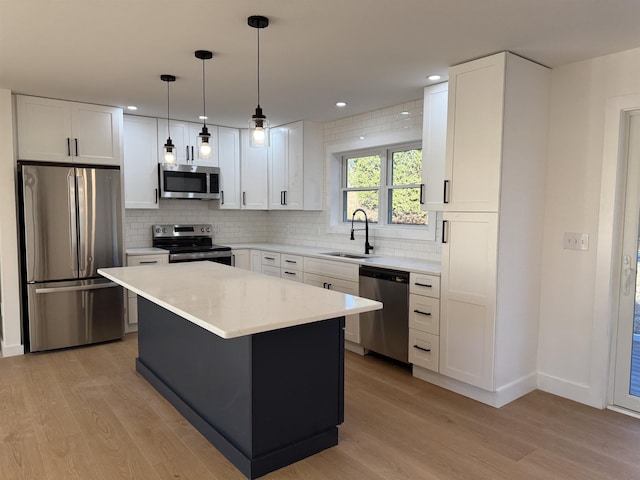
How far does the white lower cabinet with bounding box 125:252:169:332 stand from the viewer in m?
4.76

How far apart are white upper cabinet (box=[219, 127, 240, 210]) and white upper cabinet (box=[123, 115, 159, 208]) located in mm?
816

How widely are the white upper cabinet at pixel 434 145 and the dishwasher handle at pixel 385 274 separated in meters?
0.59

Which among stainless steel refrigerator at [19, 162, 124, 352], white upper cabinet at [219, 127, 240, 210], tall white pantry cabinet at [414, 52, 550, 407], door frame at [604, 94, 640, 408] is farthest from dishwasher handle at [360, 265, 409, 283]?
stainless steel refrigerator at [19, 162, 124, 352]

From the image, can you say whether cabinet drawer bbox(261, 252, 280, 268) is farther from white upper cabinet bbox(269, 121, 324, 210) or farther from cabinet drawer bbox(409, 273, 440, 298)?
cabinet drawer bbox(409, 273, 440, 298)

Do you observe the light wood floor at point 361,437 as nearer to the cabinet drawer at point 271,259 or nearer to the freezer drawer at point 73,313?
the freezer drawer at point 73,313

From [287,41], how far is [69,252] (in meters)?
2.98

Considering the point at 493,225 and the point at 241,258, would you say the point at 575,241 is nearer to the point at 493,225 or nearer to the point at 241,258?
the point at 493,225

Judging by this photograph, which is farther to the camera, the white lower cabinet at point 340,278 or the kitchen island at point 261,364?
the white lower cabinet at point 340,278

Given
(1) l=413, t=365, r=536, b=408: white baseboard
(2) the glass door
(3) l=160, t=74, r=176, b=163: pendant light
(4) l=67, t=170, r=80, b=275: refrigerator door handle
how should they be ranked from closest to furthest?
(2) the glass door → (1) l=413, t=365, r=536, b=408: white baseboard → (3) l=160, t=74, r=176, b=163: pendant light → (4) l=67, t=170, r=80, b=275: refrigerator door handle

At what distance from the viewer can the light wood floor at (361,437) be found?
235 centimetres

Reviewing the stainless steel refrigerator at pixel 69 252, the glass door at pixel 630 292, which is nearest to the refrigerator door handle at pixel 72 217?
the stainless steel refrigerator at pixel 69 252

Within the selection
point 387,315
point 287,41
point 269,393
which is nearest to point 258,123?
point 287,41

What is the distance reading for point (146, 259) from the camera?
4809 millimetres

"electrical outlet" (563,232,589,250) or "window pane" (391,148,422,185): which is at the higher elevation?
"window pane" (391,148,422,185)
